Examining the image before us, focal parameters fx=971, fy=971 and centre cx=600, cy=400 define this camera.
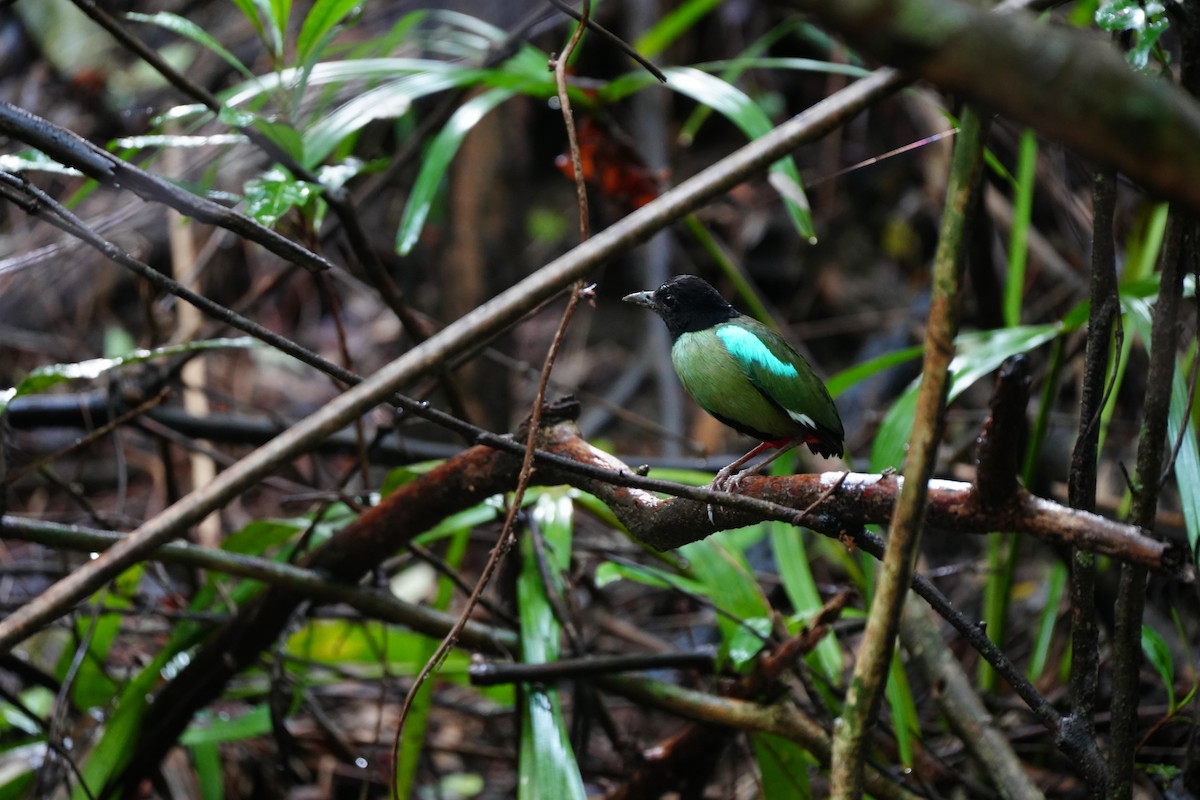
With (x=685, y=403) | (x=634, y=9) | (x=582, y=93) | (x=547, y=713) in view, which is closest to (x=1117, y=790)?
(x=547, y=713)

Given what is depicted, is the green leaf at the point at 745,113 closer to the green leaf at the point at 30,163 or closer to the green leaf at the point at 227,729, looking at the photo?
the green leaf at the point at 30,163

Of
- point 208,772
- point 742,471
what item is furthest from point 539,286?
point 208,772

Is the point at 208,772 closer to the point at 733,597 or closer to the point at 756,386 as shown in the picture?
the point at 733,597

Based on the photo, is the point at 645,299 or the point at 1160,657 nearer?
the point at 1160,657

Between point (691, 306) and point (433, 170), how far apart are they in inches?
38.3

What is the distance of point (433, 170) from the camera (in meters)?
3.24

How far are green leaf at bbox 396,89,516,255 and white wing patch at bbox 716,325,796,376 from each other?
99 centimetres

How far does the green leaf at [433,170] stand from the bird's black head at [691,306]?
0.71m

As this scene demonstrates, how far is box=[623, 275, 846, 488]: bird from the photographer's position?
277cm

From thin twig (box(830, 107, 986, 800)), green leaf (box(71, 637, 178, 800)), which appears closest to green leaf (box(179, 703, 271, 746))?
green leaf (box(71, 637, 178, 800))

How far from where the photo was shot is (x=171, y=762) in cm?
377

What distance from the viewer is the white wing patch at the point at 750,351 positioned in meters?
2.79

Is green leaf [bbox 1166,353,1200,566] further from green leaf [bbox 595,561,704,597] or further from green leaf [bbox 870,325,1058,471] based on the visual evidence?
green leaf [bbox 595,561,704,597]

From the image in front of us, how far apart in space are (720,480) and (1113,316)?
110 centimetres
